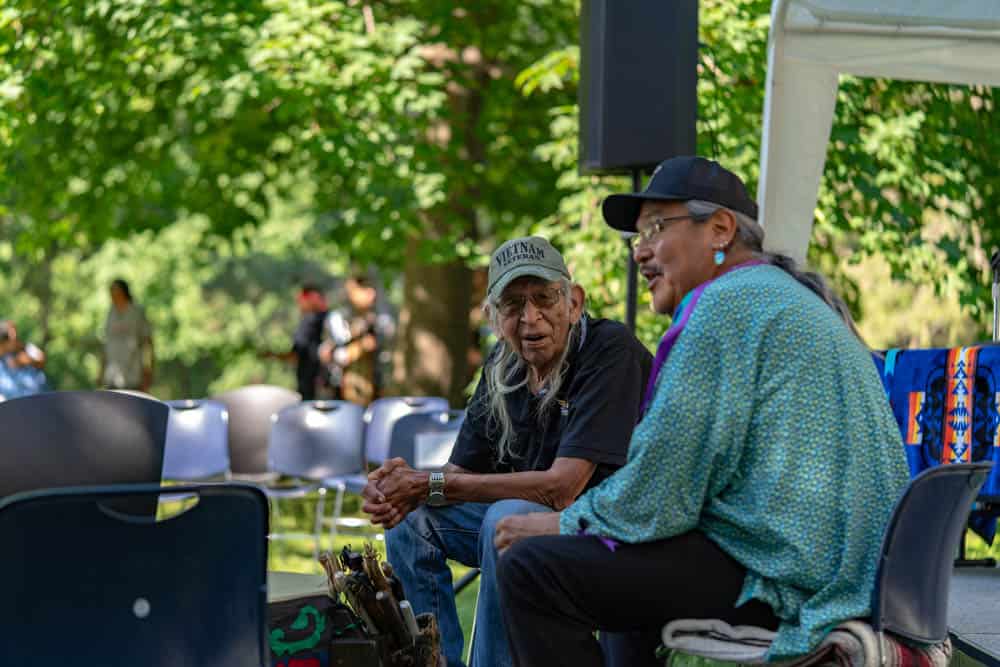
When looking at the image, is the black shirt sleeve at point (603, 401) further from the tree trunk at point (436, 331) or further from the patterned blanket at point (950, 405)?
the tree trunk at point (436, 331)

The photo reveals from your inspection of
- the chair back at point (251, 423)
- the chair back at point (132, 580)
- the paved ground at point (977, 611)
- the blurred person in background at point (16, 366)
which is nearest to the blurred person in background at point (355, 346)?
the blurred person in background at point (16, 366)

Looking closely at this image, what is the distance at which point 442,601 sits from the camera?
13.0 feet

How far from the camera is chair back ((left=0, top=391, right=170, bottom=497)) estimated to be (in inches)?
148

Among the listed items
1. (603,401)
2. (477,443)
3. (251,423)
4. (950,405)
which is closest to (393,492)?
(477,443)

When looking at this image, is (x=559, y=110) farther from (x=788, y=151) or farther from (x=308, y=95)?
(x=788, y=151)

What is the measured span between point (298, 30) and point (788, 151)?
474 centimetres

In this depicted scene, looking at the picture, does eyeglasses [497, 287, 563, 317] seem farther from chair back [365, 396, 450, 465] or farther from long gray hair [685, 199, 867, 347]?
chair back [365, 396, 450, 465]

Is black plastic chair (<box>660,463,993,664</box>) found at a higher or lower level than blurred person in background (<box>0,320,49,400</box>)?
higher

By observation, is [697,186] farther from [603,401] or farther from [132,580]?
[132,580]

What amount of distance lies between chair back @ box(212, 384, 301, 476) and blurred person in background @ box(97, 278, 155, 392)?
5.01 metres

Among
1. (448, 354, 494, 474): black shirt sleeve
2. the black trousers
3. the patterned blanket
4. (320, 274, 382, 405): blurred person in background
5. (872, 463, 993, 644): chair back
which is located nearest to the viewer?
(872, 463, 993, 644): chair back

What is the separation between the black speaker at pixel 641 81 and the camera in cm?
612

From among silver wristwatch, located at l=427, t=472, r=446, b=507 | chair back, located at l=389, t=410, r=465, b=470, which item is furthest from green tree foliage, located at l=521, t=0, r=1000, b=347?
silver wristwatch, located at l=427, t=472, r=446, b=507

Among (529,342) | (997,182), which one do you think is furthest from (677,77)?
(997,182)
